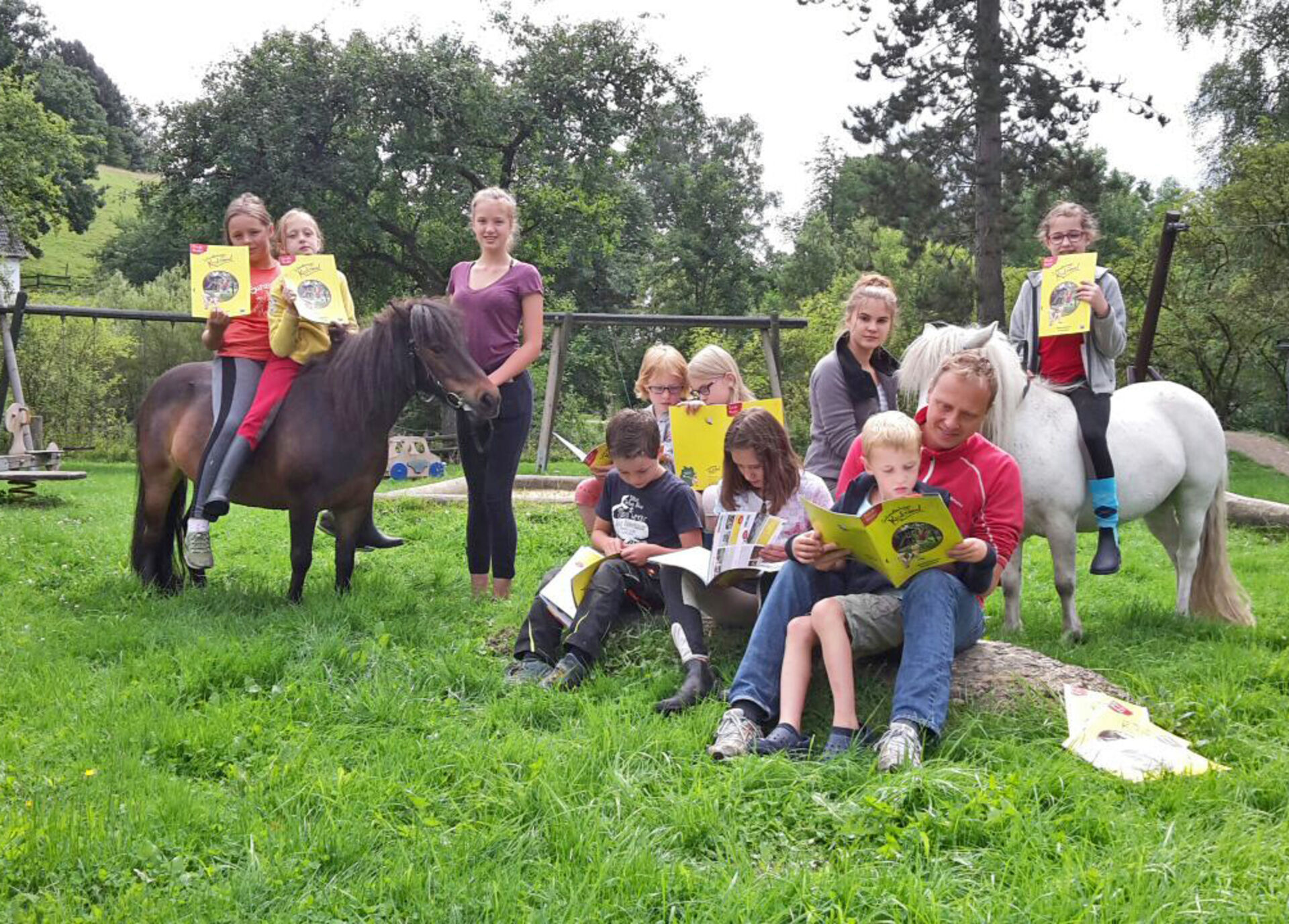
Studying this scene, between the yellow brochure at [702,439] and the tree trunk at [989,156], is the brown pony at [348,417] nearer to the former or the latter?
the yellow brochure at [702,439]

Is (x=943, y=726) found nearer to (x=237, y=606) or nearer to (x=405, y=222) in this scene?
(x=237, y=606)

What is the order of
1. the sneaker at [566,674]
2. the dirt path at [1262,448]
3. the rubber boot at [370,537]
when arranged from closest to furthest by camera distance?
the sneaker at [566,674]
the rubber boot at [370,537]
the dirt path at [1262,448]

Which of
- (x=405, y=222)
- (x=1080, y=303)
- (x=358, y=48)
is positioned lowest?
(x=1080, y=303)

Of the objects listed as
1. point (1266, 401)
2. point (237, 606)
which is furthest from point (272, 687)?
point (1266, 401)

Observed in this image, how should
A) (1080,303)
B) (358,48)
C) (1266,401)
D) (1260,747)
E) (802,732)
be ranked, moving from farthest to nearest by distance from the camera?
1. (1266,401)
2. (358,48)
3. (1080,303)
4. (802,732)
5. (1260,747)

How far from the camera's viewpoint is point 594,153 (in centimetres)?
2288

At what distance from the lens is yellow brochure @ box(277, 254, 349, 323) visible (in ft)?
16.0

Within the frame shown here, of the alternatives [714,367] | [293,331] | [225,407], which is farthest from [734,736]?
[225,407]

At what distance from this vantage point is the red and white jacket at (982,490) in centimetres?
340

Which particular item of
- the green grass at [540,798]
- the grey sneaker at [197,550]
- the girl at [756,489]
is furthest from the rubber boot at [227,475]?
the girl at [756,489]

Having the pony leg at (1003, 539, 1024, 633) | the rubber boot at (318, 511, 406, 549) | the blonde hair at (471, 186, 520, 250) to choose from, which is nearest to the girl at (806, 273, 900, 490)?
the pony leg at (1003, 539, 1024, 633)

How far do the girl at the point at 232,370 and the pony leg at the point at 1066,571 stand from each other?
4.05 meters

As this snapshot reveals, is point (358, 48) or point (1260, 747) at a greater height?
point (358, 48)

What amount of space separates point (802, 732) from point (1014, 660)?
0.92m
